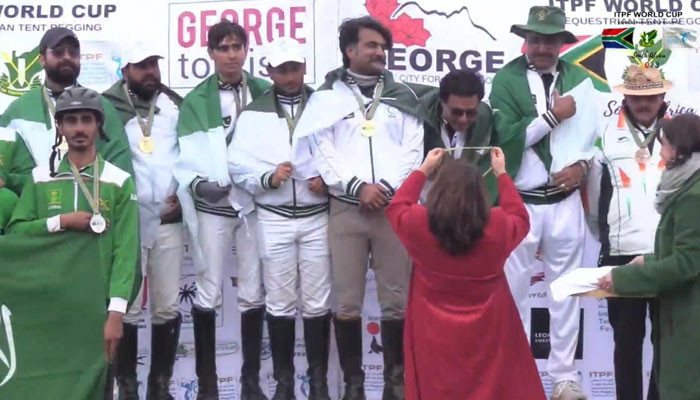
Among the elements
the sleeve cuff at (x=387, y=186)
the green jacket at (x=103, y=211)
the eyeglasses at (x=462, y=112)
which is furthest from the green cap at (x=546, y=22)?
the green jacket at (x=103, y=211)

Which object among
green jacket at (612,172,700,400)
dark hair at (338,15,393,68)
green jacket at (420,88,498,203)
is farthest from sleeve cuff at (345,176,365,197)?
green jacket at (612,172,700,400)

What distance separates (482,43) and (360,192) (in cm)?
145

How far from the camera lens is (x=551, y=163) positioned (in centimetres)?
595

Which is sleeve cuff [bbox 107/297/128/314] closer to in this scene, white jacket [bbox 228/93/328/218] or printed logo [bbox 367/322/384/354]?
white jacket [bbox 228/93/328/218]

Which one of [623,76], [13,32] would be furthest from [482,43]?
[13,32]

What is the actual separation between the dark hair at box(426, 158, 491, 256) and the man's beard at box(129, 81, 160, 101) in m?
2.28

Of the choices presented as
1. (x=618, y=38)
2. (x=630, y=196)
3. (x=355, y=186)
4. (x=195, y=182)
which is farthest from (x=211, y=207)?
(x=618, y=38)

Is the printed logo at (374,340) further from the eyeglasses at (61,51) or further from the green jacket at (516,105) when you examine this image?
the eyeglasses at (61,51)

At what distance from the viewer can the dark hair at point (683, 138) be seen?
4.54m

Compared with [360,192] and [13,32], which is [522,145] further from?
[13,32]

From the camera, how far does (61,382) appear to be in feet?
17.0

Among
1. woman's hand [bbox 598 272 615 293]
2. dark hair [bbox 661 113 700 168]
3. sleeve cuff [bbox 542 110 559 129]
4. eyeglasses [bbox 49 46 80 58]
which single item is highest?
eyeglasses [bbox 49 46 80 58]

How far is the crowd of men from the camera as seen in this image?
583 cm

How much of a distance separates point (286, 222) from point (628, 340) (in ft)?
6.29
